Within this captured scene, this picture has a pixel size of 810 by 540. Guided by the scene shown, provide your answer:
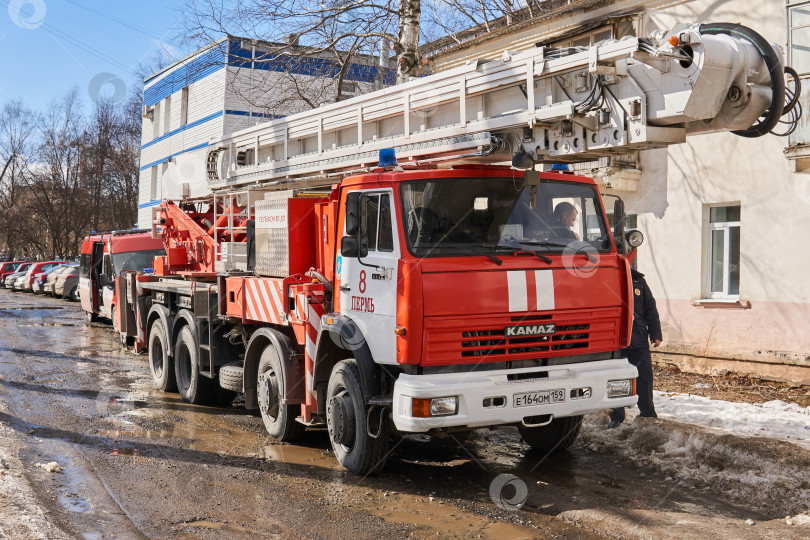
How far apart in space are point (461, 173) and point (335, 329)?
5.33 feet

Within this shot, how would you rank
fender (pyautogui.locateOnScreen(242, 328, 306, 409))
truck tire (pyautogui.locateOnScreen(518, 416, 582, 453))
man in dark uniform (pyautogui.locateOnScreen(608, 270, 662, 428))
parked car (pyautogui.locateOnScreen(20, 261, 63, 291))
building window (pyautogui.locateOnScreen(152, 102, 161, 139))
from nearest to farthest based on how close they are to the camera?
truck tire (pyautogui.locateOnScreen(518, 416, 582, 453))
fender (pyautogui.locateOnScreen(242, 328, 306, 409))
man in dark uniform (pyautogui.locateOnScreen(608, 270, 662, 428))
parked car (pyautogui.locateOnScreen(20, 261, 63, 291))
building window (pyautogui.locateOnScreen(152, 102, 161, 139))

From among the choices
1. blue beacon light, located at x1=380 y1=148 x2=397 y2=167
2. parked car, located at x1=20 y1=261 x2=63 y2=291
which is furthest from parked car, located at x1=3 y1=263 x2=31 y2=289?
blue beacon light, located at x1=380 y1=148 x2=397 y2=167

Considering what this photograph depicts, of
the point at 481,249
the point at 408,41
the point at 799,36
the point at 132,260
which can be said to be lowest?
the point at 132,260

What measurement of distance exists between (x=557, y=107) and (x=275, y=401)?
3875mm

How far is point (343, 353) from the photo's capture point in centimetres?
669

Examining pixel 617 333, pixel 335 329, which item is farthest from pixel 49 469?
pixel 617 333

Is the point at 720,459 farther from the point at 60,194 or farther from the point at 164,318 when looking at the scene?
the point at 60,194

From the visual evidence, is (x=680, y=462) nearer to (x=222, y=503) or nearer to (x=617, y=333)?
(x=617, y=333)

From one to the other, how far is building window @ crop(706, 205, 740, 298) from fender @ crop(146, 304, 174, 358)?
8.69 meters

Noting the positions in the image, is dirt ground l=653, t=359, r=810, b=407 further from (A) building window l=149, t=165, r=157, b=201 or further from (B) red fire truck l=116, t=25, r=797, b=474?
(A) building window l=149, t=165, r=157, b=201

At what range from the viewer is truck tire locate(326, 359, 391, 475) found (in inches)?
243

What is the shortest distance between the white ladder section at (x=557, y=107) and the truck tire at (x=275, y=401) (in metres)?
2.00

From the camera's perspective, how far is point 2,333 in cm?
1742

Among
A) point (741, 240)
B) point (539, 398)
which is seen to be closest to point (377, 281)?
point (539, 398)
